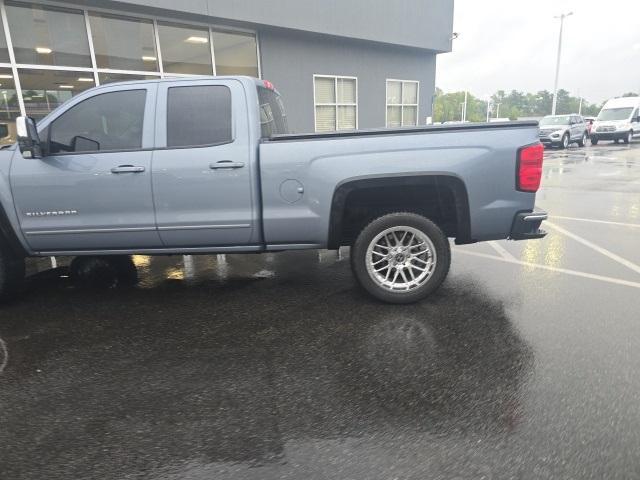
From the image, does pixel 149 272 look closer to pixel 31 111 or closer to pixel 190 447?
pixel 190 447

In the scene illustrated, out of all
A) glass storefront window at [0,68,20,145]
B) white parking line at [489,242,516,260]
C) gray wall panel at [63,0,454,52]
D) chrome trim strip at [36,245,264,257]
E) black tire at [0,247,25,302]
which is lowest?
white parking line at [489,242,516,260]

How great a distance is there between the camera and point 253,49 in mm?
14477

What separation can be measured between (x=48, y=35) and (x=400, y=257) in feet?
36.8

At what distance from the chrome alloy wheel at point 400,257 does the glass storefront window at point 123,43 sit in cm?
1102

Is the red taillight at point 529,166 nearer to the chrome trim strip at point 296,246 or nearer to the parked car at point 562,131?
the chrome trim strip at point 296,246

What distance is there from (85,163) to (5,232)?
103cm

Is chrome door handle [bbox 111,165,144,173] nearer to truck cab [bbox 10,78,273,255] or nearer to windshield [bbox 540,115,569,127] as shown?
truck cab [bbox 10,78,273,255]

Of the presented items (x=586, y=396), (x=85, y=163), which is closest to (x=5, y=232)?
(x=85, y=163)

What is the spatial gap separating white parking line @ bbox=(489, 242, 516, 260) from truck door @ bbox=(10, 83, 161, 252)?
4126 millimetres

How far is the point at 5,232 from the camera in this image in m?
4.14

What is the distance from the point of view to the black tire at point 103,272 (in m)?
4.90

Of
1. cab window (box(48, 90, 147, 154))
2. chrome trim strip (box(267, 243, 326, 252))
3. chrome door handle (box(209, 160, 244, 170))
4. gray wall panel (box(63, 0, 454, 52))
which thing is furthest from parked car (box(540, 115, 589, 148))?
cab window (box(48, 90, 147, 154))

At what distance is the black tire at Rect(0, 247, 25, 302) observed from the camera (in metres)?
4.21

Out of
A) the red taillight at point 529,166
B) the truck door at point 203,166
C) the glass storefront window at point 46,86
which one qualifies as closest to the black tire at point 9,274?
the truck door at point 203,166
